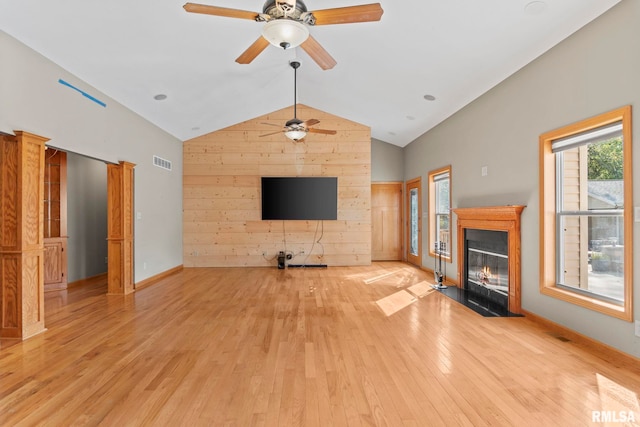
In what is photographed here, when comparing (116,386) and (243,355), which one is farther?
(243,355)

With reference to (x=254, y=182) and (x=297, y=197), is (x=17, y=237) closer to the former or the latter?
(x=254, y=182)

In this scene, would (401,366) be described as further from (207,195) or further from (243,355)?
(207,195)

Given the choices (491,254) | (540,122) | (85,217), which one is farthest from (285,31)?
(85,217)

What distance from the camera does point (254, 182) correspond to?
7.97 meters

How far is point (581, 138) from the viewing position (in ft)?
10.9

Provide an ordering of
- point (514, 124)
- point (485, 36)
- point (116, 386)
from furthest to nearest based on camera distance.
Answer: point (514, 124), point (485, 36), point (116, 386)

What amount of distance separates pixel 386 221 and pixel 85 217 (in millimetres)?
6579

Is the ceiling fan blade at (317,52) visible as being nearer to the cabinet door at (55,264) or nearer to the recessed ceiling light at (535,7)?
the recessed ceiling light at (535,7)

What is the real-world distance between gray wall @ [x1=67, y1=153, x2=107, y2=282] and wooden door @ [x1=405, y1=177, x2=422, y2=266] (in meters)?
6.67

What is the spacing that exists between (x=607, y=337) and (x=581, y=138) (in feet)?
5.95

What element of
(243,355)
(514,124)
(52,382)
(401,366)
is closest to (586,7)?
(514,124)

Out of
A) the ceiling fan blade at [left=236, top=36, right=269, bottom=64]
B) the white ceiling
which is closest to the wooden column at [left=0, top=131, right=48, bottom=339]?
the white ceiling

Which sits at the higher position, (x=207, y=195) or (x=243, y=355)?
(x=207, y=195)

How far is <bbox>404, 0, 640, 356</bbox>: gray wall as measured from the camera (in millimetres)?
2762
